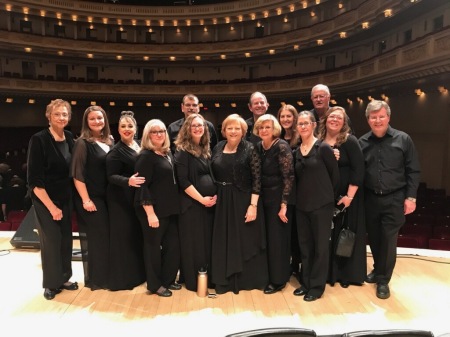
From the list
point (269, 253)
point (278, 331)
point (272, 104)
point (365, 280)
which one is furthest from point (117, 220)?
point (272, 104)

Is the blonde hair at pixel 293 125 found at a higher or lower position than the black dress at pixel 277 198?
higher

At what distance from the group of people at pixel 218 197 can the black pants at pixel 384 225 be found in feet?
0.03

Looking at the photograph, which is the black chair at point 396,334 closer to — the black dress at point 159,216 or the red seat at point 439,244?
the black dress at point 159,216

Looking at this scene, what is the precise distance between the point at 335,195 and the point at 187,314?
5.61 ft

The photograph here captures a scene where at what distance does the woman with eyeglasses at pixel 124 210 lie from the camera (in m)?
3.28

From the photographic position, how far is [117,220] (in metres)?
3.45

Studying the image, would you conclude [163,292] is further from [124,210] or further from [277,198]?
[277,198]

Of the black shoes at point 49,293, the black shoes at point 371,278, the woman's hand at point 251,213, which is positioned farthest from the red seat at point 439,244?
the black shoes at point 49,293

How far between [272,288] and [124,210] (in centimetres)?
160

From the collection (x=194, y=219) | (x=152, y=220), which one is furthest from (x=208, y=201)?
(x=152, y=220)

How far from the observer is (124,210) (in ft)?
11.3

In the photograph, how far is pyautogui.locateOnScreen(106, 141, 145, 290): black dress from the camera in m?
3.29

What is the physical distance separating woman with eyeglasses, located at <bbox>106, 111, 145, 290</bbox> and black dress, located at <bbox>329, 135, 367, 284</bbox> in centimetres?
186

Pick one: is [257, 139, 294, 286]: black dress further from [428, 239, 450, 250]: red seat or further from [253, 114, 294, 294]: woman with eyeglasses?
[428, 239, 450, 250]: red seat
